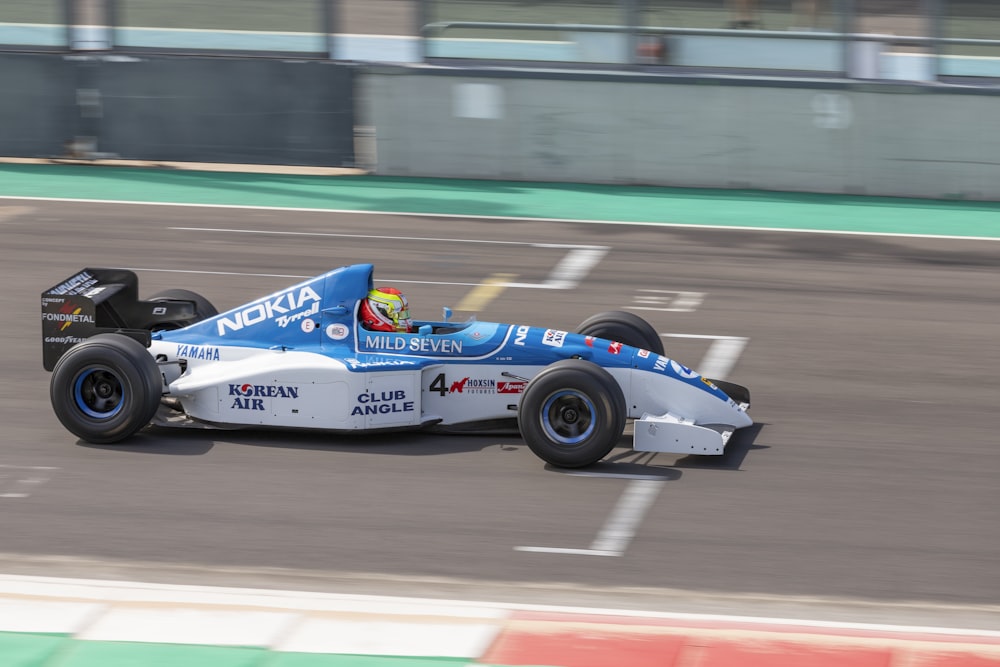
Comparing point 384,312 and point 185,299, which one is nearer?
point 384,312

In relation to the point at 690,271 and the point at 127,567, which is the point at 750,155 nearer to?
the point at 690,271

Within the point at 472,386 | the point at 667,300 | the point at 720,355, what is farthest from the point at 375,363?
the point at 667,300

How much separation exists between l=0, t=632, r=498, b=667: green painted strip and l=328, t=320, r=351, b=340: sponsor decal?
3.69 m

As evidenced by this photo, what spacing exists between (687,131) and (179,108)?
26.3 ft

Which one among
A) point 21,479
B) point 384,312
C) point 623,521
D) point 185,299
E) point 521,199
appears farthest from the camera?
point 521,199

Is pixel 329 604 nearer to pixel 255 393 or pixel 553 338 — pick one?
pixel 255 393

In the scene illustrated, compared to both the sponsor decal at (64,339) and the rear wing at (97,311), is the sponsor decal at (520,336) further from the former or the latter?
the sponsor decal at (64,339)

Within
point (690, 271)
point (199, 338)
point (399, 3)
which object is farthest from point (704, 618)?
point (399, 3)

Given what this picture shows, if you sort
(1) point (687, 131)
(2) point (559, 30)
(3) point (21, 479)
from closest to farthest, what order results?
(3) point (21, 479) < (1) point (687, 131) < (2) point (559, 30)

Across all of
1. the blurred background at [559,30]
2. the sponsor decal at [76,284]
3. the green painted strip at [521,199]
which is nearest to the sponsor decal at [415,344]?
the sponsor decal at [76,284]

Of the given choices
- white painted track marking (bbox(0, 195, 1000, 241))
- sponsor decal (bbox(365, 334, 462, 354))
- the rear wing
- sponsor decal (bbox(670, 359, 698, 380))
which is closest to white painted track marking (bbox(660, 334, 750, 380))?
sponsor decal (bbox(670, 359, 698, 380))

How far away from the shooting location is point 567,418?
1060 cm

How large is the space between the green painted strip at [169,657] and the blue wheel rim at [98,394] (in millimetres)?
3281

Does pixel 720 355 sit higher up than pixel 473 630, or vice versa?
pixel 720 355
